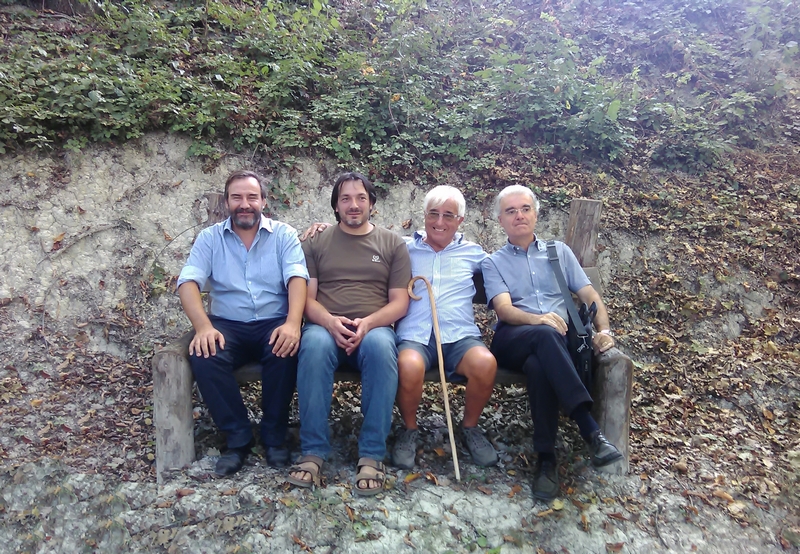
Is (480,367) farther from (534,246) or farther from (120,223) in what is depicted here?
(120,223)

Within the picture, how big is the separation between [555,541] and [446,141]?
14.8ft

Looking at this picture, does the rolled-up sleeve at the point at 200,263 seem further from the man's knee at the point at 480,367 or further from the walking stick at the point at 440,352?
the man's knee at the point at 480,367

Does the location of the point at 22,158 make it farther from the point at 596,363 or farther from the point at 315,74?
the point at 596,363

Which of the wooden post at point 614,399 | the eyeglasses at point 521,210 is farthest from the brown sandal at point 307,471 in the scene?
the eyeglasses at point 521,210

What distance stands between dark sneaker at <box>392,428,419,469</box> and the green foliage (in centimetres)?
333

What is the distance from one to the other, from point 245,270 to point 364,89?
3632mm

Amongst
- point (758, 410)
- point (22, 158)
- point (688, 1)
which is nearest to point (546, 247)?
point (758, 410)

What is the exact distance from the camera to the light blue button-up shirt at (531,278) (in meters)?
3.48

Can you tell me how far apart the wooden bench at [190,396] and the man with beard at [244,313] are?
3.8 inches

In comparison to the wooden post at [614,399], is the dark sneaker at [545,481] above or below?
below

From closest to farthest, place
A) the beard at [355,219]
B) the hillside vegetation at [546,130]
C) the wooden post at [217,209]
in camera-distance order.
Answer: the beard at [355,219] < the wooden post at [217,209] < the hillside vegetation at [546,130]

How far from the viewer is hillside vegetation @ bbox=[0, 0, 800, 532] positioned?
176 inches

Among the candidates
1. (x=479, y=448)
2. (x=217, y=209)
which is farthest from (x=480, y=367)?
(x=217, y=209)

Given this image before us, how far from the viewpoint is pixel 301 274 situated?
11.0 ft
